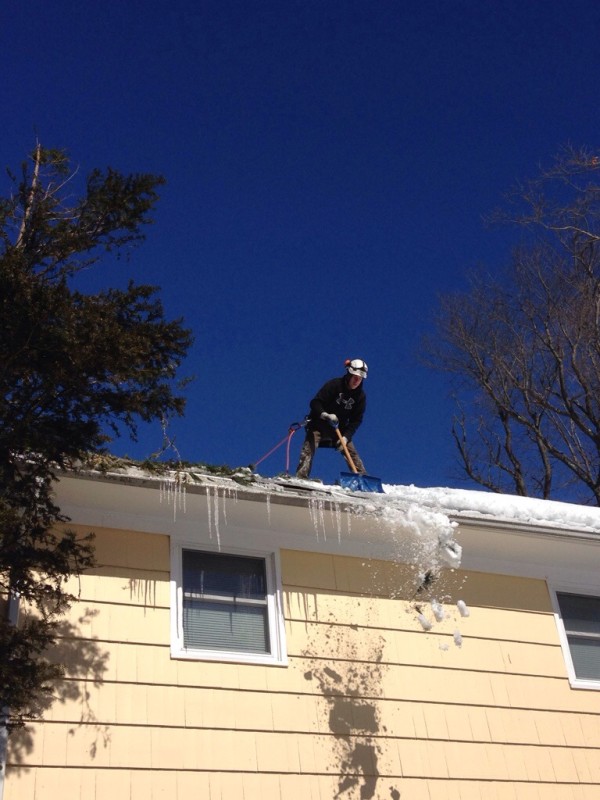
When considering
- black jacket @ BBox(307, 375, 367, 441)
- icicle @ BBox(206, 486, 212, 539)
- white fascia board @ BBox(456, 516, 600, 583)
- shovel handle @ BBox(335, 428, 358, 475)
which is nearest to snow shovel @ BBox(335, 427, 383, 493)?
white fascia board @ BBox(456, 516, 600, 583)

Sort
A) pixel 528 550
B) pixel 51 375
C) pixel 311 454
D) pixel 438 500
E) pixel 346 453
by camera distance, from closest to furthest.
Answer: pixel 51 375
pixel 438 500
pixel 528 550
pixel 346 453
pixel 311 454

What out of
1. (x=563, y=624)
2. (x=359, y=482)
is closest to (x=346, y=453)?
(x=359, y=482)

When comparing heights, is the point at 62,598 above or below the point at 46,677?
above

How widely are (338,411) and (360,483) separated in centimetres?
232

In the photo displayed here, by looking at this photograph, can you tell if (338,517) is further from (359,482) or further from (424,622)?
(424,622)

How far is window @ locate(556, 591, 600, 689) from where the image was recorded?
8266mm

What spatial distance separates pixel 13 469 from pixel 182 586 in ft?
5.91

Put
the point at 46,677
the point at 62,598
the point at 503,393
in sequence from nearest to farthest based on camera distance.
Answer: the point at 46,677
the point at 62,598
the point at 503,393

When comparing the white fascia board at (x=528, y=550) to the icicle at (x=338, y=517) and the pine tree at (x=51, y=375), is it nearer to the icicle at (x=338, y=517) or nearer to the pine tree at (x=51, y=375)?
the icicle at (x=338, y=517)

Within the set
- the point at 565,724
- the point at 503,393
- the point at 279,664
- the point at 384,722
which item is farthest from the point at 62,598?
the point at 503,393

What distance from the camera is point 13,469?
237 inches

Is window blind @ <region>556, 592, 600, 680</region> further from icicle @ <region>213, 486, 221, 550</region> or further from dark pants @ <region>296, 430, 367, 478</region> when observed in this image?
icicle @ <region>213, 486, 221, 550</region>

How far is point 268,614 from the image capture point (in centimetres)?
744

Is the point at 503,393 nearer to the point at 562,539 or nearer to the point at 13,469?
the point at 562,539
